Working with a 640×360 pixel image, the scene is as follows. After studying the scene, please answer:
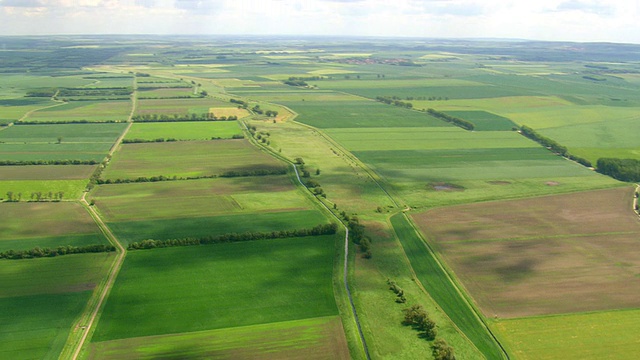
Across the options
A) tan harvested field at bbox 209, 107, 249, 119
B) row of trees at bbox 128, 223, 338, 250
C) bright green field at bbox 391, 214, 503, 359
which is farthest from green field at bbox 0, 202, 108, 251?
tan harvested field at bbox 209, 107, 249, 119

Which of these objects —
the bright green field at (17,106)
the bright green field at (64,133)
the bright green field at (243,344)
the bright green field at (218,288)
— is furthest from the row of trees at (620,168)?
the bright green field at (17,106)

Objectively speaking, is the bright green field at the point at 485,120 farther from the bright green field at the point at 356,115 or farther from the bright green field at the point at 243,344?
the bright green field at the point at 243,344

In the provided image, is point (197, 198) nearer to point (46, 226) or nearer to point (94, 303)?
point (46, 226)

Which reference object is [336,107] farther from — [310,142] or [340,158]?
[340,158]

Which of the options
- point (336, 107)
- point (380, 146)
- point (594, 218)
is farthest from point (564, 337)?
point (336, 107)

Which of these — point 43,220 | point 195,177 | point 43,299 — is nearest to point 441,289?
point 43,299

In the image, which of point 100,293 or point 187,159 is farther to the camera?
point 187,159

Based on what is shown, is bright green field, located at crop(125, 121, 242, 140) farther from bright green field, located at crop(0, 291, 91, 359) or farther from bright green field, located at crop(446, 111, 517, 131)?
bright green field, located at crop(0, 291, 91, 359)
